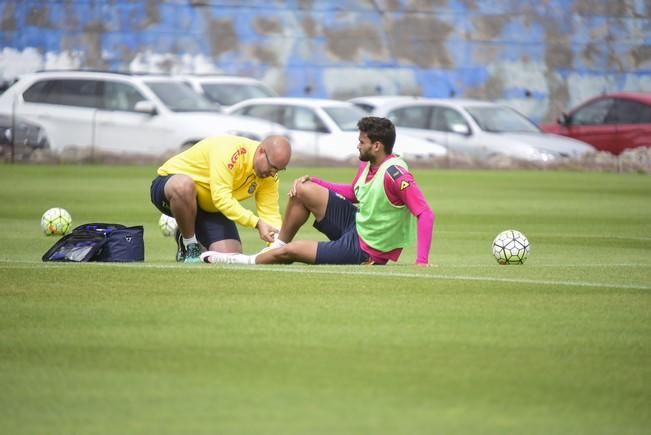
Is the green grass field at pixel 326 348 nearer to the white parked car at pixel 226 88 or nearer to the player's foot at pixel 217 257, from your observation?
the player's foot at pixel 217 257

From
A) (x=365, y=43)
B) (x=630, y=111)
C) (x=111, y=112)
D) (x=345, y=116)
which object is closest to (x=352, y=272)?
(x=111, y=112)

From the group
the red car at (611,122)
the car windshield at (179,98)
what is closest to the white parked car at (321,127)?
the car windshield at (179,98)

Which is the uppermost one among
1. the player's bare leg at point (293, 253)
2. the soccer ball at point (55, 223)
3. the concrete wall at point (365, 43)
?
the concrete wall at point (365, 43)

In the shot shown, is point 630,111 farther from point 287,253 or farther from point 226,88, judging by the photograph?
point 287,253

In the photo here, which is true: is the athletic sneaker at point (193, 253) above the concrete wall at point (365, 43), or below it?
below

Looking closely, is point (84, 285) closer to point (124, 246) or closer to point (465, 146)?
point (124, 246)

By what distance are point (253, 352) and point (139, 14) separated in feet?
85.8

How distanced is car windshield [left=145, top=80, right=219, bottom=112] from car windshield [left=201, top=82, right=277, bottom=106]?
104cm

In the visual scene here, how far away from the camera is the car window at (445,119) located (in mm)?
32344

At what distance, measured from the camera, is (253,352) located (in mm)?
8109

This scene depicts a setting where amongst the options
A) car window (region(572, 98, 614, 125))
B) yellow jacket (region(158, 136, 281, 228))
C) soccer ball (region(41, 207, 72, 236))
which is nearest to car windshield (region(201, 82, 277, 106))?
car window (region(572, 98, 614, 125))

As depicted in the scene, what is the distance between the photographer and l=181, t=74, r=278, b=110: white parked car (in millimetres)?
32625

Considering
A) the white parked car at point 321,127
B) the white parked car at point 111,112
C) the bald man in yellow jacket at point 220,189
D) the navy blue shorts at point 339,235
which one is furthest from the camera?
the white parked car at point 321,127

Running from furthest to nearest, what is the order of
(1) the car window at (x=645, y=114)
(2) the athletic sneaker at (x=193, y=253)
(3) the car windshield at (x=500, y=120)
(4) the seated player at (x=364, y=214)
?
(3) the car windshield at (x=500, y=120) < (1) the car window at (x=645, y=114) < (2) the athletic sneaker at (x=193, y=253) < (4) the seated player at (x=364, y=214)
